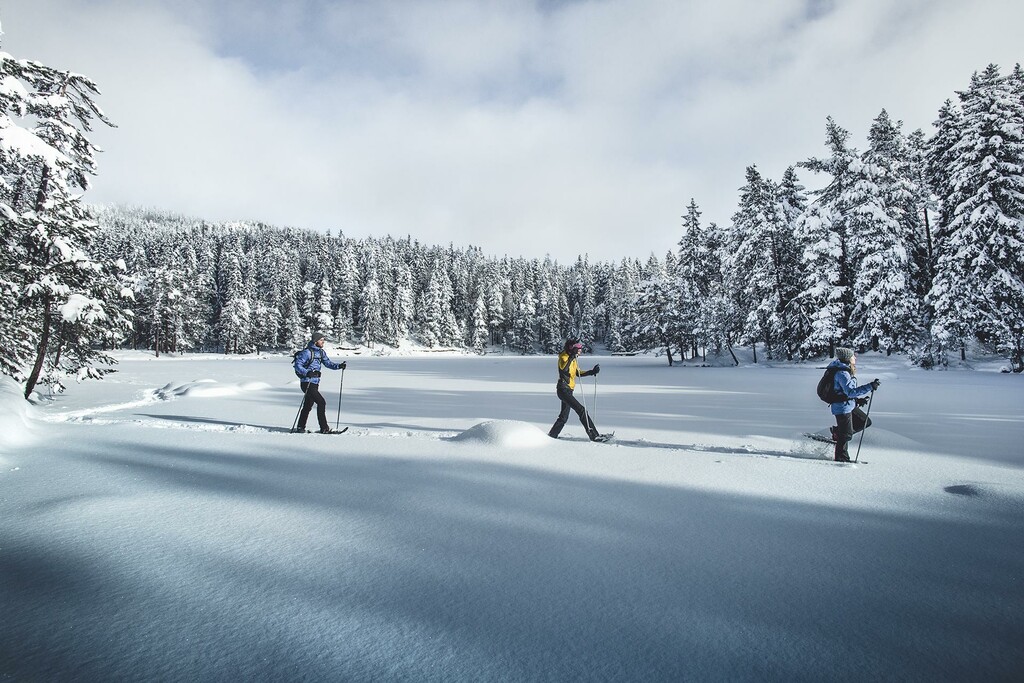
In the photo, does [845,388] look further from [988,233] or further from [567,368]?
[988,233]

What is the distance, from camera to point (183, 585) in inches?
132

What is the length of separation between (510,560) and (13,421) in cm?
1007

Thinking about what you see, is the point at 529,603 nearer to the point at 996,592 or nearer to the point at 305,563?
the point at 305,563

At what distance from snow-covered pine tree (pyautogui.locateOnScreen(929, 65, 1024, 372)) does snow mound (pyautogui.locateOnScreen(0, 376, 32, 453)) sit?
34.4 metres

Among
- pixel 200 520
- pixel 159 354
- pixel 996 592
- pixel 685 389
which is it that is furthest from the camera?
pixel 159 354

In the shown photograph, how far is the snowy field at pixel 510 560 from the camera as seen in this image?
2.57m

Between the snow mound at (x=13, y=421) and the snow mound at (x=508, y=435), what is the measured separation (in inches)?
290

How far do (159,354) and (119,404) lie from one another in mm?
58847

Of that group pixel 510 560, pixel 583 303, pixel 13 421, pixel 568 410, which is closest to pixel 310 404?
pixel 13 421

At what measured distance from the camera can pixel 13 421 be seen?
8.64m

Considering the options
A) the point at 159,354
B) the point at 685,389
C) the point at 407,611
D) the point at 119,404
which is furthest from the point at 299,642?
the point at 159,354

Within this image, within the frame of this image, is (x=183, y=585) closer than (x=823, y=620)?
No

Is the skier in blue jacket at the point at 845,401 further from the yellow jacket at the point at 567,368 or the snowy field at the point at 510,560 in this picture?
the yellow jacket at the point at 567,368

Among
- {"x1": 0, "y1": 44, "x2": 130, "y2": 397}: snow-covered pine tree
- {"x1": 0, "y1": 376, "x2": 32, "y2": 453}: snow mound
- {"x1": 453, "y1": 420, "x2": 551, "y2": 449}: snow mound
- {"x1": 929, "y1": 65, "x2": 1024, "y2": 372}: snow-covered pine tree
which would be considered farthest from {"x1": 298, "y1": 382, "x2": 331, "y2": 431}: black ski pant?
{"x1": 929, "y1": 65, "x2": 1024, "y2": 372}: snow-covered pine tree
